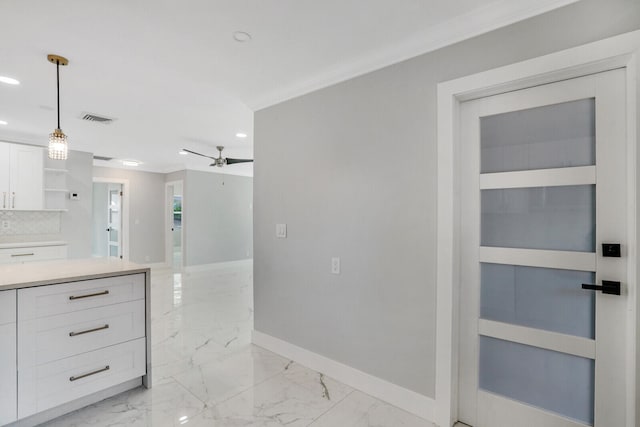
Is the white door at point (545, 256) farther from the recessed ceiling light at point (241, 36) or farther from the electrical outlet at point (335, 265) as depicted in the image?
the recessed ceiling light at point (241, 36)

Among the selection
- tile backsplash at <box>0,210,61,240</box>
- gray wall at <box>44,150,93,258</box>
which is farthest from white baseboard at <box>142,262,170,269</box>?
tile backsplash at <box>0,210,61,240</box>

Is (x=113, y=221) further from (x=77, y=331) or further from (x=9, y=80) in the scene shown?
(x=77, y=331)

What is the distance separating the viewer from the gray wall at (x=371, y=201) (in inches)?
71.6

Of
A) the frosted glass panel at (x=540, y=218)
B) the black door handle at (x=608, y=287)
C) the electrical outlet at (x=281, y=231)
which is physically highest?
the frosted glass panel at (x=540, y=218)

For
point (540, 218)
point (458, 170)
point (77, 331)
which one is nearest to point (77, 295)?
point (77, 331)

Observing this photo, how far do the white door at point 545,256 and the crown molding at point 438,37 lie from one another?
1.31 ft

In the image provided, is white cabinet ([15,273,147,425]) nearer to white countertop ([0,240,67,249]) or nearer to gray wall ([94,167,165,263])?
white countertop ([0,240,67,249])

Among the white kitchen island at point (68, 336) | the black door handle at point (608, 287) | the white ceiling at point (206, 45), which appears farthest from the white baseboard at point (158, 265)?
the black door handle at point (608, 287)

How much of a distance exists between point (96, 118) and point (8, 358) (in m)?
3.05

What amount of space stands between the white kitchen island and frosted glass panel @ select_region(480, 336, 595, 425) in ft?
7.82

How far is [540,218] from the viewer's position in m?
1.75

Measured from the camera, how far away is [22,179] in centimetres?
469

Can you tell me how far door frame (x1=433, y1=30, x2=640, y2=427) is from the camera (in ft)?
4.74

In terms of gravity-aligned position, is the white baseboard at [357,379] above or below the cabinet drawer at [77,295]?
below
